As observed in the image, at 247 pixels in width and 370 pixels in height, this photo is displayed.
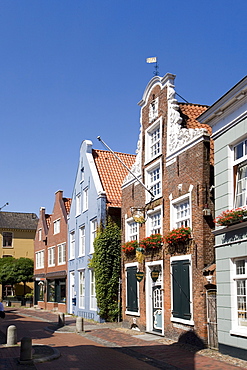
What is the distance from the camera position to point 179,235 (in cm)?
1658

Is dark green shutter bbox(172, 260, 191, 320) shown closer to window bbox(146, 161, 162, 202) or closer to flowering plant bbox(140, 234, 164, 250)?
flowering plant bbox(140, 234, 164, 250)

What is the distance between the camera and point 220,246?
46.3ft

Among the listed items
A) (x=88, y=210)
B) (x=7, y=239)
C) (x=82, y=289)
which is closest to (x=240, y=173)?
(x=88, y=210)

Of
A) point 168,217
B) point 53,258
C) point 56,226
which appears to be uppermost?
point 56,226

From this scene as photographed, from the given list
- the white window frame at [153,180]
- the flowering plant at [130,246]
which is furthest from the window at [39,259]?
the white window frame at [153,180]

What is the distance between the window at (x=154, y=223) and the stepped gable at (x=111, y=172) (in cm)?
630

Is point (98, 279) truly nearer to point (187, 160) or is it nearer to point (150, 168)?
point (150, 168)

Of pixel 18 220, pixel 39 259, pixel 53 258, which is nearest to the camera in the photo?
pixel 53 258

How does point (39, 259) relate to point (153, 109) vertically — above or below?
below

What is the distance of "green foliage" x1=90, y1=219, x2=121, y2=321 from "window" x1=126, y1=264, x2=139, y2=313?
107 inches

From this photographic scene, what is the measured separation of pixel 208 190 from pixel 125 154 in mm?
15281

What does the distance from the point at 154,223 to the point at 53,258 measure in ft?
Result: 63.3

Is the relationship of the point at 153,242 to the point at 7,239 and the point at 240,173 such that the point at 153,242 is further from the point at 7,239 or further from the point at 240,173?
the point at 7,239

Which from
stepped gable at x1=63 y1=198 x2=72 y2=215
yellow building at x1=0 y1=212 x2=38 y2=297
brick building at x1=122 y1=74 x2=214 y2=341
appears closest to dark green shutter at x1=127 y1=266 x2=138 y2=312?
brick building at x1=122 y1=74 x2=214 y2=341
